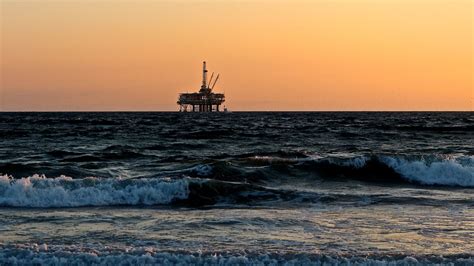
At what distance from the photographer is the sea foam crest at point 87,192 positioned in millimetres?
14141

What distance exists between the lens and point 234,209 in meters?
13.4

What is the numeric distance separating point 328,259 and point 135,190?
26.0 feet

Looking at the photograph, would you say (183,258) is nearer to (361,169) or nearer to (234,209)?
(234,209)

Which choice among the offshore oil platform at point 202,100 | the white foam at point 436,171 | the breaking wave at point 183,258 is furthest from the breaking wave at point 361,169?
the offshore oil platform at point 202,100

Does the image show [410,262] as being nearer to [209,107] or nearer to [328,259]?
[328,259]

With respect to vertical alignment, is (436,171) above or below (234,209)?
above

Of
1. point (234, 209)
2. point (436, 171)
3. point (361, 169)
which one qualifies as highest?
point (436, 171)

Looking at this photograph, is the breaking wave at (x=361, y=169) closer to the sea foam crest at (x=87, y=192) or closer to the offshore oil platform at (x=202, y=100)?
the sea foam crest at (x=87, y=192)

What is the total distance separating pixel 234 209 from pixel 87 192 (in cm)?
365

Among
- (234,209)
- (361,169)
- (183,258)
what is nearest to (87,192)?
(234,209)

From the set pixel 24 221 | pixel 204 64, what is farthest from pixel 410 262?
pixel 204 64

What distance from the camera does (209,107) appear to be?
149 m

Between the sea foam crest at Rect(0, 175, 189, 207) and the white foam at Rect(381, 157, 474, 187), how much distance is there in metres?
8.48

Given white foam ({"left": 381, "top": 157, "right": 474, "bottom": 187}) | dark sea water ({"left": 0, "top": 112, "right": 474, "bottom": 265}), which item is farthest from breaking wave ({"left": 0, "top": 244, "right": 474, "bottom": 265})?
white foam ({"left": 381, "top": 157, "right": 474, "bottom": 187})
